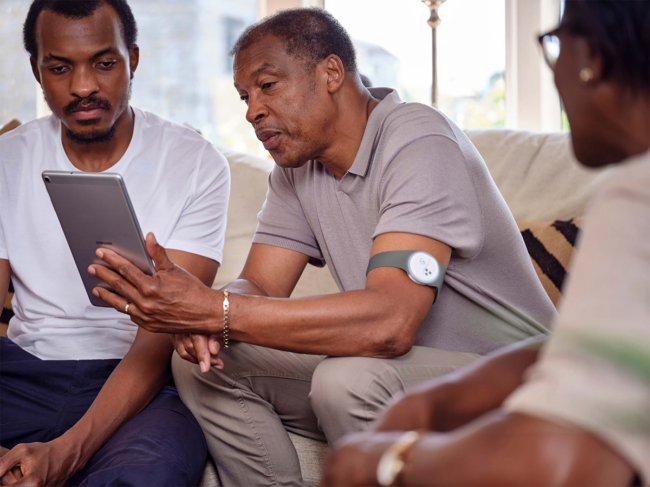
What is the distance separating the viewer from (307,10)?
1.49 m

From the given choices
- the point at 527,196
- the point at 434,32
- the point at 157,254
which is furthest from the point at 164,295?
the point at 434,32

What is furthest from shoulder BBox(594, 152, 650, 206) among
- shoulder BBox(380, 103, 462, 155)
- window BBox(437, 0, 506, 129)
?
window BBox(437, 0, 506, 129)

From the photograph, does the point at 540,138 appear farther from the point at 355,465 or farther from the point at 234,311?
the point at 355,465

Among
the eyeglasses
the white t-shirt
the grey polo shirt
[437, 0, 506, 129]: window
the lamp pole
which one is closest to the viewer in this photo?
the eyeglasses

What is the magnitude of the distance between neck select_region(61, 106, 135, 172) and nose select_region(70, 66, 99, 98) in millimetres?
101

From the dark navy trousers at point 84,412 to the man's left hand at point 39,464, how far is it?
0.05 metres

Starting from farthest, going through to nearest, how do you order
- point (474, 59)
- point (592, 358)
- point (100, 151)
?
→ point (474, 59) → point (100, 151) → point (592, 358)

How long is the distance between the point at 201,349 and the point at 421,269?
44cm

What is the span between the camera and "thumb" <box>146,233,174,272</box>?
3.91 ft

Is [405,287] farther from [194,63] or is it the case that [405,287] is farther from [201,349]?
[194,63]

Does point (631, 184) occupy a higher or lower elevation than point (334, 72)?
lower

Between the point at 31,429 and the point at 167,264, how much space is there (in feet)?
1.60

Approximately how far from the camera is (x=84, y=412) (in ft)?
4.63

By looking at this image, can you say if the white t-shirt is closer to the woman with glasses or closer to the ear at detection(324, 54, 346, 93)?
the ear at detection(324, 54, 346, 93)
